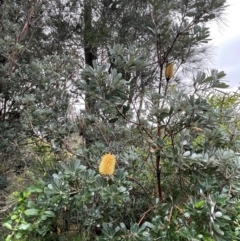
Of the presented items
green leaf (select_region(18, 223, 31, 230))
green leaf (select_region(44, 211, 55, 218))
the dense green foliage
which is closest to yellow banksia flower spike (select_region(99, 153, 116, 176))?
the dense green foliage

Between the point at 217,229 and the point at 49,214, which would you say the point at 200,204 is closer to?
the point at 217,229

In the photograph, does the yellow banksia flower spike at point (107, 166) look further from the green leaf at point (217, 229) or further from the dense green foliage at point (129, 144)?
the green leaf at point (217, 229)

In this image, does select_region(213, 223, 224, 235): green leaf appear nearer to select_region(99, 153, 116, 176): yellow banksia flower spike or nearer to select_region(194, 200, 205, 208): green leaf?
select_region(194, 200, 205, 208): green leaf

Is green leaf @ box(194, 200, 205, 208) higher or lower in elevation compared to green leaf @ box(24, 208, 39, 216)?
higher

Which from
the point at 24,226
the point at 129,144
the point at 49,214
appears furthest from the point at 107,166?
the point at 129,144

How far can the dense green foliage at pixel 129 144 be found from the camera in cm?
134

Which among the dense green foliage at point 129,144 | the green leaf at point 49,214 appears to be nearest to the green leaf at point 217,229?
the dense green foliage at point 129,144

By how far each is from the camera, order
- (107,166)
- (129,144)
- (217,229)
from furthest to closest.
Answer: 1. (129,144)
2. (107,166)
3. (217,229)

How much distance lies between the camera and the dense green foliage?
1.34 metres

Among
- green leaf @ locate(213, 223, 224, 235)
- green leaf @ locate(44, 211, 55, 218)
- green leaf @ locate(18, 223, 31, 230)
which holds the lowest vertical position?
green leaf @ locate(18, 223, 31, 230)

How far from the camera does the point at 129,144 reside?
6.81 feet

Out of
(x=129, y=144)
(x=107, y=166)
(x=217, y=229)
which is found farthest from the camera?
(x=129, y=144)

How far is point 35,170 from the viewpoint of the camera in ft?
7.39

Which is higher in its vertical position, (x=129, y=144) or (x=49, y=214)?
(x=129, y=144)
